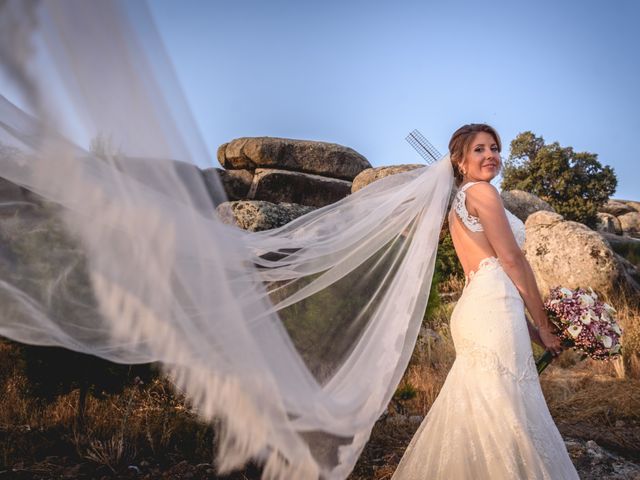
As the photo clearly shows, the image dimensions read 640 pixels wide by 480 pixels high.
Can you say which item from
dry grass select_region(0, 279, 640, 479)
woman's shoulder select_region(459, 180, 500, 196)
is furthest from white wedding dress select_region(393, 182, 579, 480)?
dry grass select_region(0, 279, 640, 479)

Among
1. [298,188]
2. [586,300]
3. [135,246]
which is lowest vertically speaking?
[586,300]

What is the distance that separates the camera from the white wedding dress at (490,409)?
97.0 inches

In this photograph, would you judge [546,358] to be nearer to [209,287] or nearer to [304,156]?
[209,287]

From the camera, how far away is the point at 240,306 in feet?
7.32

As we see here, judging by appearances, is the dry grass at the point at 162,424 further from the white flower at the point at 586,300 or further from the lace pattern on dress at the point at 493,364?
the white flower at the point at 586,300

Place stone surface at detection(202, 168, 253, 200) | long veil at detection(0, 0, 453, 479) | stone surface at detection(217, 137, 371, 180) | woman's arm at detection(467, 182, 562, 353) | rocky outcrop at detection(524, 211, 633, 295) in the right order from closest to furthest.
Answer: long veil at detection(0, 0, 453, 479) < woman's arm at detection(467, 182, 562, 353) < rocky outcrop at detection(524, 211, 633, 295) < stone surface at detection(217, 137, 371, 180) < stone surface at detection(202, 168, 253, 200)

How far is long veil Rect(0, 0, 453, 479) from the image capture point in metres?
1.78

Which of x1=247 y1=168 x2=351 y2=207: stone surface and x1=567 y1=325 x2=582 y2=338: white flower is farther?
x1=247 y1=168 x2=351 y2=207: stone surface

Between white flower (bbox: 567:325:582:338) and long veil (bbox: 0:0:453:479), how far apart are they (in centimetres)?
135

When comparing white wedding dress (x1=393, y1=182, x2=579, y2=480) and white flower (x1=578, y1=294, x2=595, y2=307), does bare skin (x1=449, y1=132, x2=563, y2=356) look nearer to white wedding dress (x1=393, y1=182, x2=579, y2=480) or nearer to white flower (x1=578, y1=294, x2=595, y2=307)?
white wedding dress (x1=393, y1=182, x2=579, y2=480)

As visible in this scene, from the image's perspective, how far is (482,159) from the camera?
311 centimetres

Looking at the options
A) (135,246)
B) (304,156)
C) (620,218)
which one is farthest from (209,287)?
(620,218)

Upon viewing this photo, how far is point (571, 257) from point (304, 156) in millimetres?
8927

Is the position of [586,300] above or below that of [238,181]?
below
